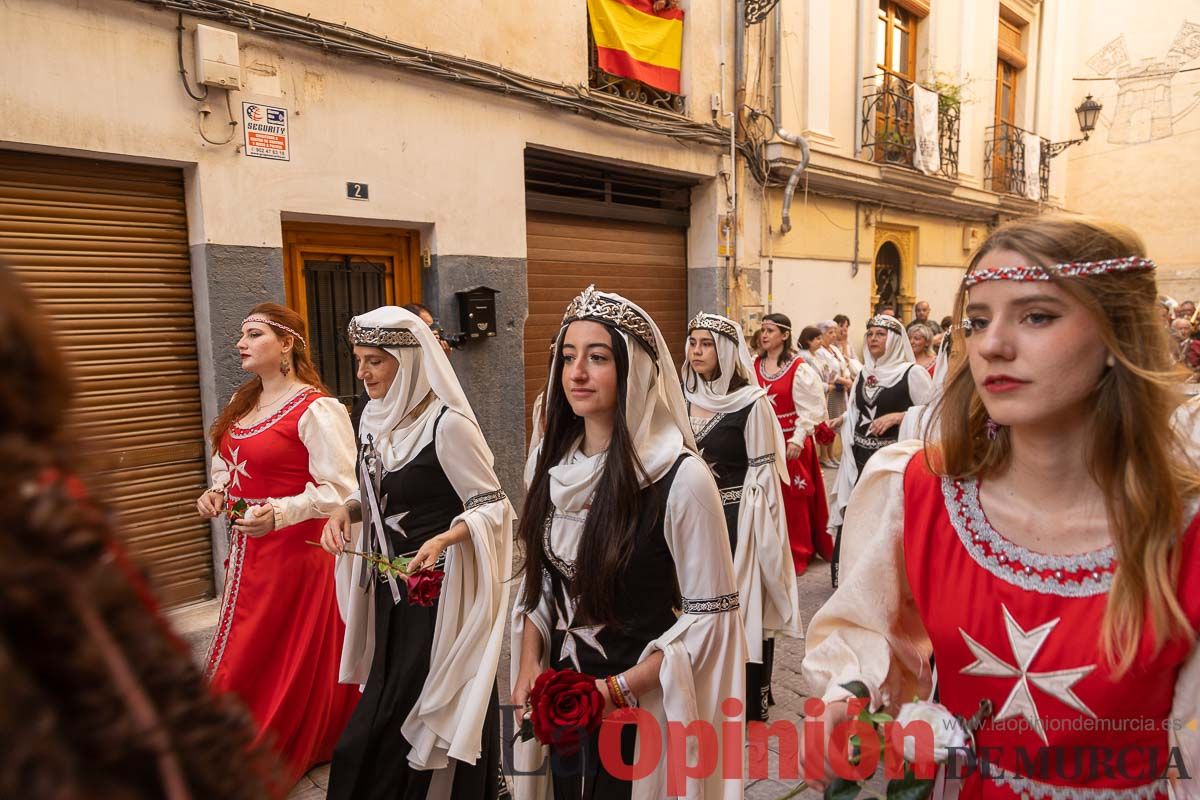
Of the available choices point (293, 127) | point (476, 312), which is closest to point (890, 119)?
point (476, 312)

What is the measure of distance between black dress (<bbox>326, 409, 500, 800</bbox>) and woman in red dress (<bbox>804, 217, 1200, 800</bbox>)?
6.72ft

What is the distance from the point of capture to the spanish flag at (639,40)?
27.6 feet

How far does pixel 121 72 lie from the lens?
194 inches

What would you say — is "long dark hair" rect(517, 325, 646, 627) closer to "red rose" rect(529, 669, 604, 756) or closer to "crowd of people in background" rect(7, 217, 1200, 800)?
"crowd of people in background" rect(7, 217, 1200, 800)

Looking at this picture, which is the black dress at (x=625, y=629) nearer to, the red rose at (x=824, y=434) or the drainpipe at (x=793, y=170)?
the red rose at (x=824, y=434)

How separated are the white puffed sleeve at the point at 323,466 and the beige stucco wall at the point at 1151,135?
70.3 ft

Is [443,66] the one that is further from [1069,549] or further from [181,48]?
[1069,549]

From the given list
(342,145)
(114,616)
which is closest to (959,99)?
(342,145)

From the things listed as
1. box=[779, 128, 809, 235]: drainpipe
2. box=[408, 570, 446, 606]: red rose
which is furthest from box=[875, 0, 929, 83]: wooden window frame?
box=[408, 570, 446, 606]: red rose

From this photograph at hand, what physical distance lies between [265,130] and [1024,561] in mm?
5819

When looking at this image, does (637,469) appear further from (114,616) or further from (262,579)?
(262,579)

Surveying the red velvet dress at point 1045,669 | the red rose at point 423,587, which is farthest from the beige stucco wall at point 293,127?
the red velvet dress at point 1045,669

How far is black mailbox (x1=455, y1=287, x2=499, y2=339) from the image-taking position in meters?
7.09

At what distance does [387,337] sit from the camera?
349 cm
